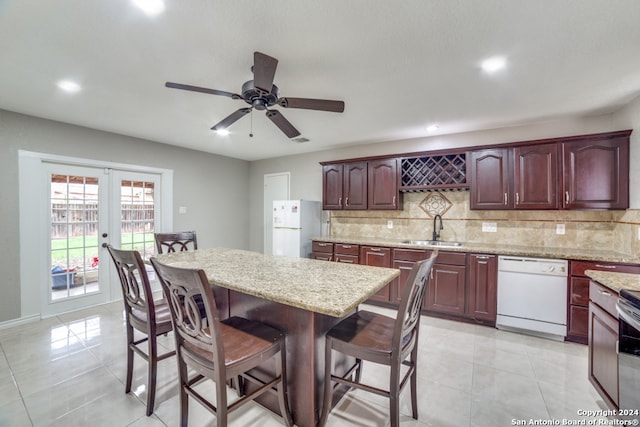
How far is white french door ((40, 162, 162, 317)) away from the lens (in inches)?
138

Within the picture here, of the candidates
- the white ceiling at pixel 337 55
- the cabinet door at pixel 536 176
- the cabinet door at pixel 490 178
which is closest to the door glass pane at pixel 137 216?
the white ceiling at pixel 337 55

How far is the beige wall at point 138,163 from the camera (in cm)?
312

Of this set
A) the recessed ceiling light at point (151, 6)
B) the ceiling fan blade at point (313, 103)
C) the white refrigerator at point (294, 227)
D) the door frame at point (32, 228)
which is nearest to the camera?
the recessed ceiling light at point (151, 6)

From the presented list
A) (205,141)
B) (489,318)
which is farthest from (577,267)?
(205,141)

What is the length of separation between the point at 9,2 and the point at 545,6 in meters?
2.92

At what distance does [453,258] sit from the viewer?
10.8ft

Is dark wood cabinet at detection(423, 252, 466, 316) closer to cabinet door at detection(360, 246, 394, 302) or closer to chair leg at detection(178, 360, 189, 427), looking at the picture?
cabinet door at detection(360, 246, 394, 302)

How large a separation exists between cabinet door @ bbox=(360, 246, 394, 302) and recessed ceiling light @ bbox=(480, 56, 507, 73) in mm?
2271

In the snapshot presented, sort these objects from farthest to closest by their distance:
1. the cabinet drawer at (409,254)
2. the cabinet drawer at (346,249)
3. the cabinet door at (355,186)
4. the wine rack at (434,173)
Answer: the cabinet door at (355,186) → the cabinet drawer at (346,249) → the wine rack at (434,173) → the cabinet drawer at (409,254)

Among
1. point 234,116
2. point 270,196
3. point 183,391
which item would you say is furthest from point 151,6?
point 270,196

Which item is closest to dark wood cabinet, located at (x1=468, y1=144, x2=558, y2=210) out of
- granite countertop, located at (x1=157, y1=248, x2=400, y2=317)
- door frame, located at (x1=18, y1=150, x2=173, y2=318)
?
granite countertop, located at (x1=157, y1=248, x2=400, y2=317)

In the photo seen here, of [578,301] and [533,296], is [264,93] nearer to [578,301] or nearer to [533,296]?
[533,296]

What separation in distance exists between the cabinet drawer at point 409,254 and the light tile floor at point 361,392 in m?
0.90

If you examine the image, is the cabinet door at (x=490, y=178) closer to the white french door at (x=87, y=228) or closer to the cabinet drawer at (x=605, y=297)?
the cabinet drawer at (x=605, y=297)
